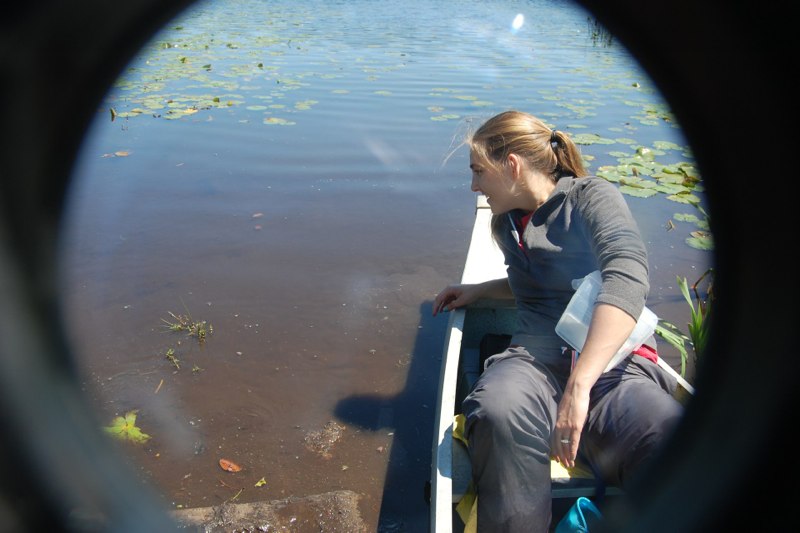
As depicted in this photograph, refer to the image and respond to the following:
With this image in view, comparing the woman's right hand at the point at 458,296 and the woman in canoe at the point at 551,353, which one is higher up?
the woman in canoe at the point at 551,353

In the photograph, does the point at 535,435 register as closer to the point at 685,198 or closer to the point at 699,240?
the point at 699,240

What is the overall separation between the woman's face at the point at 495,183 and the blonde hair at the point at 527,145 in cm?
2

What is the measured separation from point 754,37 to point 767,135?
0.16m

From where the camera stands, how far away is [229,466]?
292 cm

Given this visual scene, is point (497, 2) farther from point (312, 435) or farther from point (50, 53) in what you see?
point (50, 53)

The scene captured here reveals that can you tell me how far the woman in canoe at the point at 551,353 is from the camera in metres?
1.84

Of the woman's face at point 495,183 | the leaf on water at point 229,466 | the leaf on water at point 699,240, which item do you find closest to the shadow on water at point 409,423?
the leaf on water at point 229,466

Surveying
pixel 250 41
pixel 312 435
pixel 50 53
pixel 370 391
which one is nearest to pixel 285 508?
pixel 312 435

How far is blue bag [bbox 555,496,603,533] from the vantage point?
1867 millimetres

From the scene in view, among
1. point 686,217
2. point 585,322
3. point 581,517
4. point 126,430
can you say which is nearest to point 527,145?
point 585,322

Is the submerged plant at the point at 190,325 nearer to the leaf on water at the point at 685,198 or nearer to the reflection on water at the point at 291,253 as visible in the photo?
the reflection on water at the point at 291,253

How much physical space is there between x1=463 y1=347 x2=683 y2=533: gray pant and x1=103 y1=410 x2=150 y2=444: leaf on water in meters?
1.96

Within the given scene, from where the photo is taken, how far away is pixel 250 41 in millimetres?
13414

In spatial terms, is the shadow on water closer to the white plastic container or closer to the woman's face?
the white plastic container
